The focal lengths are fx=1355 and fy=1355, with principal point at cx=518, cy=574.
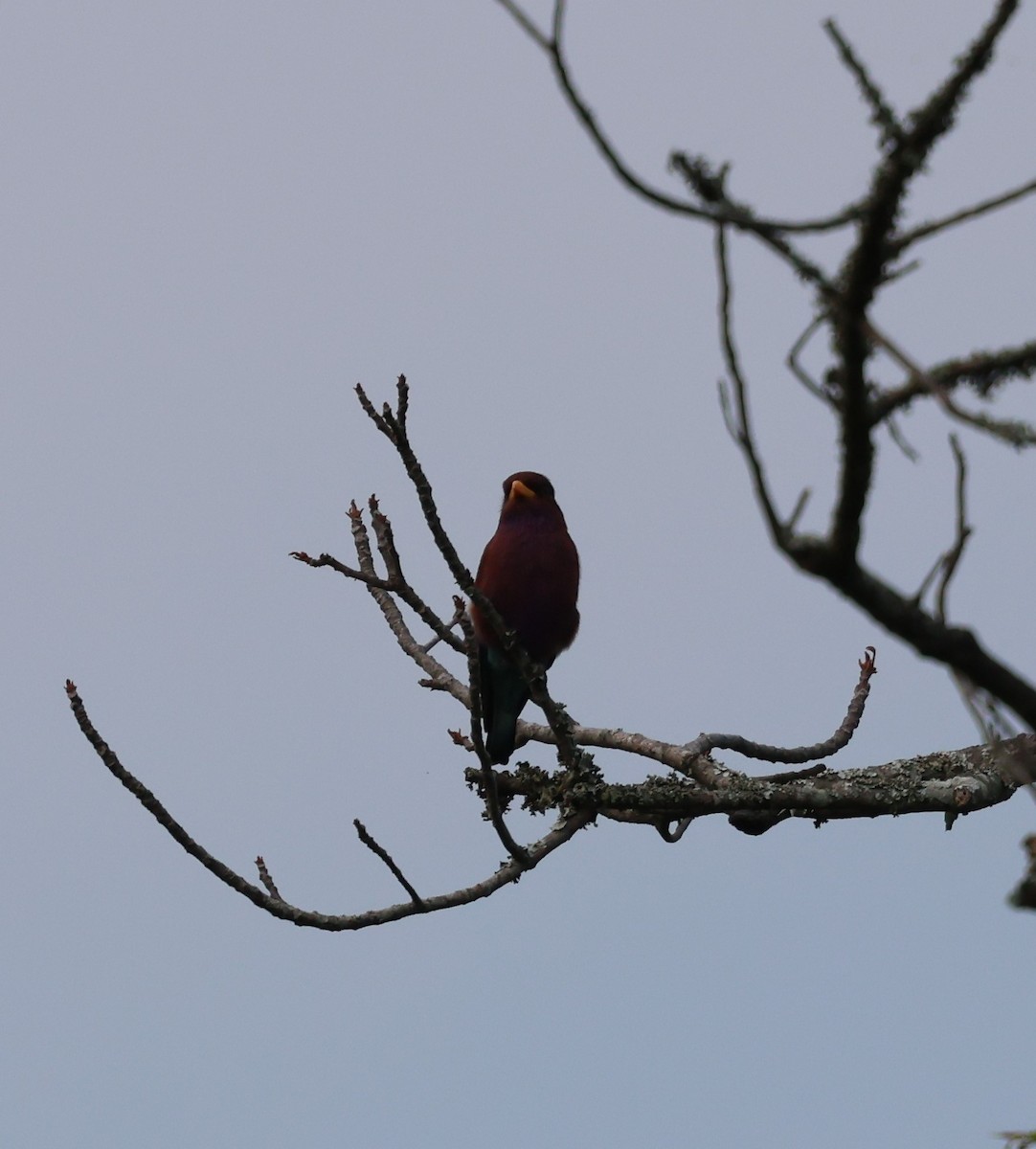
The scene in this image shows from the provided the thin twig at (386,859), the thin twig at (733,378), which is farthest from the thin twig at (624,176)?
the thin twig at (386,859)

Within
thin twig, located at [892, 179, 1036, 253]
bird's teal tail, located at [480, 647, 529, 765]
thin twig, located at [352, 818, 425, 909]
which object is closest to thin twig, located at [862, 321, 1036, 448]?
thin twig, located at [892, 179, 1036, 253]

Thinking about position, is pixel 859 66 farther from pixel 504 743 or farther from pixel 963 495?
pixel 504 743

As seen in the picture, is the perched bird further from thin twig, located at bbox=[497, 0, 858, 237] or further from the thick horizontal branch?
thin twig, located at bbox=[497, 0, 858, 237]

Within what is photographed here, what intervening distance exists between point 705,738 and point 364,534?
5.08 feet

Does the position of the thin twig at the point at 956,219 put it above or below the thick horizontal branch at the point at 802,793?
below

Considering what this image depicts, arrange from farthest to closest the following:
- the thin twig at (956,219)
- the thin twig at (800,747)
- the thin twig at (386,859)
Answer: the thin twig at (800,747) < the thin twig at (386,859) < the thin twig at (956,219)

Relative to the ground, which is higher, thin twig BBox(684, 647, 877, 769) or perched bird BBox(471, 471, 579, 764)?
perched bird BBox(471, 471, 579, 764)

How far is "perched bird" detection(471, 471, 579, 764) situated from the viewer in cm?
549

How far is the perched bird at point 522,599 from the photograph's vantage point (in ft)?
18.0

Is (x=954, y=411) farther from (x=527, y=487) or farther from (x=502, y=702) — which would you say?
(x=527, y=487)

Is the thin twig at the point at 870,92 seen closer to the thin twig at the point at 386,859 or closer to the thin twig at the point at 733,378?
the thin twig at the point at 733,378

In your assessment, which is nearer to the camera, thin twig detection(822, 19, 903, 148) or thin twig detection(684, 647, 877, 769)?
thin twig detection(822, 19, 903, 148)

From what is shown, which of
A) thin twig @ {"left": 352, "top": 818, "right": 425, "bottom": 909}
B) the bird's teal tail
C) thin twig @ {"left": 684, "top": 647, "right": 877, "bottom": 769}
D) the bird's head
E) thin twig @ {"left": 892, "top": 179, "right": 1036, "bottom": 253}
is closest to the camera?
thin twig @ {"left": 892, "top": 179, "right": 1036, "bottom": 253}

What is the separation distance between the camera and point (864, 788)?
445 cm
